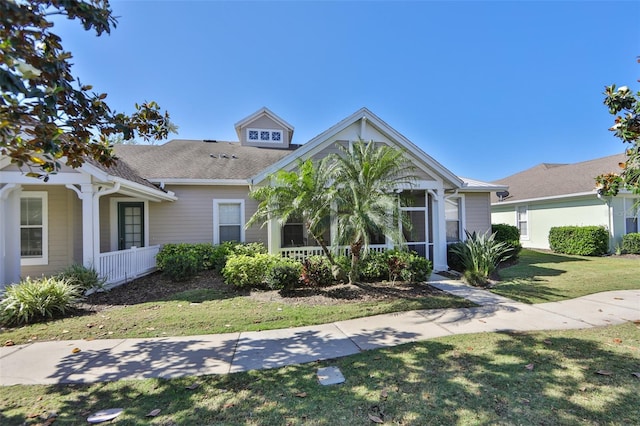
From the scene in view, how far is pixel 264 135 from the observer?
1550 centimetres

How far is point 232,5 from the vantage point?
8.11m

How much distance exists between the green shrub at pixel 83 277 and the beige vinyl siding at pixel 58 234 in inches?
81.7

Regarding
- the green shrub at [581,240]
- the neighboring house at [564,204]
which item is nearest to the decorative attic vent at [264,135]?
the neighboring house at [564,204]

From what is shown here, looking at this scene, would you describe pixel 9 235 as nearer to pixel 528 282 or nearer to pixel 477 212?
pixel 528 282

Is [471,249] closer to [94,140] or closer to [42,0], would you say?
[94,140]

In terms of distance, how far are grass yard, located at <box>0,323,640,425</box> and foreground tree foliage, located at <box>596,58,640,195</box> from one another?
2590 mm

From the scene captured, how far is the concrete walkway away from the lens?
12.7 ft

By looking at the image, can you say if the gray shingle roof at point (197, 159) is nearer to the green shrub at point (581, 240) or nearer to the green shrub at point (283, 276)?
the green shrub at point (283, 276)

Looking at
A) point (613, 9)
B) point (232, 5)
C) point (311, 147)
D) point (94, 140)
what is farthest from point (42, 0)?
point (613, 9)

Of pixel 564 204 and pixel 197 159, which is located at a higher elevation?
pixel 197 159

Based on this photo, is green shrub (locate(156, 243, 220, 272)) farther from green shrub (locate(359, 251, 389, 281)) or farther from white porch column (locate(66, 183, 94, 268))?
green shrub (locate(359, 251, 389, 281))

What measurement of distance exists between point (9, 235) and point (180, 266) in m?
4.22

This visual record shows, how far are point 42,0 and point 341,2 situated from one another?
8.05 metres

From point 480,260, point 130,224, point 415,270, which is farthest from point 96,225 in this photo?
point 480,260
